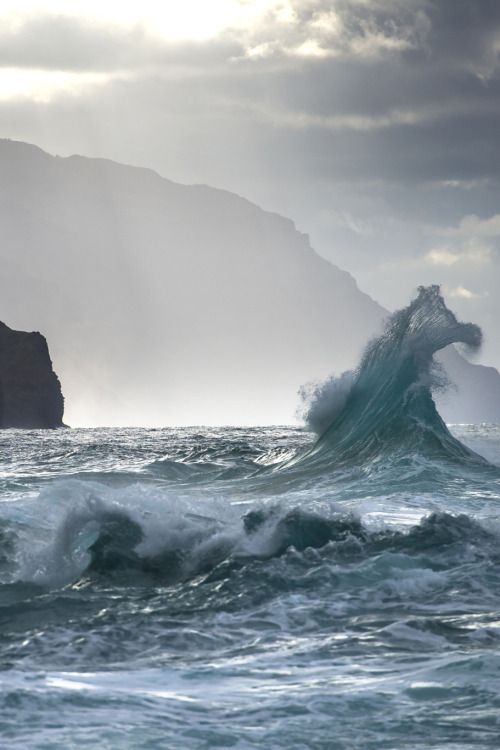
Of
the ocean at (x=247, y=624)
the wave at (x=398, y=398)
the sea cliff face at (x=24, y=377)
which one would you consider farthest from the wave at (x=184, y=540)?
the sea cliff face at (x=24, y=377)

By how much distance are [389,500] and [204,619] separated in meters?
7.53

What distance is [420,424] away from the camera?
20641 mm

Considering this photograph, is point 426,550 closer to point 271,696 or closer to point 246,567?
point 246,567

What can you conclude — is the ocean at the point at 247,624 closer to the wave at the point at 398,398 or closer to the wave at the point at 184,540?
the wave at the point at 184,540

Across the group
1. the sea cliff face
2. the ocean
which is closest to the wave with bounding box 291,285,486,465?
the ocean

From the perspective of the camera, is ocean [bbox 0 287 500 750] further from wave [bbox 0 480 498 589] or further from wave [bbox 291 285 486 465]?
wave [bbox 291 285 486 465]

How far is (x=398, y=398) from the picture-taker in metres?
21.9

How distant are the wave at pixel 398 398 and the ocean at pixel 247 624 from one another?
609 cm

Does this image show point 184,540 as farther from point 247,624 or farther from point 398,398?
point 398,398

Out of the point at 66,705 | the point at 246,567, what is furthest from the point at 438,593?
the point at 66,705

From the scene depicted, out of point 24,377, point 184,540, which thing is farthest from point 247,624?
point 24,377

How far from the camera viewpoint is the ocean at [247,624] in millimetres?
4273

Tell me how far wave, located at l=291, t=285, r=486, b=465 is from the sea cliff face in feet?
196

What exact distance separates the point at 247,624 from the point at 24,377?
78.7 metres
